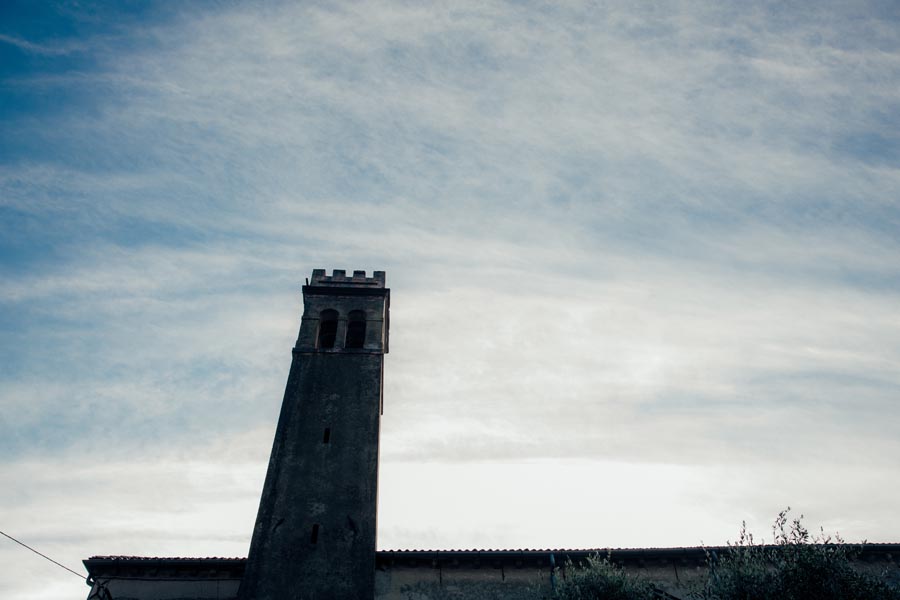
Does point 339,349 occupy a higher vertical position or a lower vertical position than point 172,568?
higher

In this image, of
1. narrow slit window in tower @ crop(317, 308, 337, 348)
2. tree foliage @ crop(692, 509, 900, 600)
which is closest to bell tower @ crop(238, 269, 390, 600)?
narrow slit window in tower @ crop(317, 308, 337, 348)

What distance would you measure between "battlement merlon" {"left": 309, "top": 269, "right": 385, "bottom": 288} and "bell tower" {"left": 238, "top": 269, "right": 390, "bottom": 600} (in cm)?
165

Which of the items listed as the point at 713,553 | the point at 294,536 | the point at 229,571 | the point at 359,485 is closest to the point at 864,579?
the point at 713,553

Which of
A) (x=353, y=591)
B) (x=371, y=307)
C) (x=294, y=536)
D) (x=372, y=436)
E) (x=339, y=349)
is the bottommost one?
(x=353, y=591)

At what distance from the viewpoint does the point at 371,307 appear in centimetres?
2311

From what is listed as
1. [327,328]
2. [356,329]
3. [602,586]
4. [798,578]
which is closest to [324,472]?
[356,329]

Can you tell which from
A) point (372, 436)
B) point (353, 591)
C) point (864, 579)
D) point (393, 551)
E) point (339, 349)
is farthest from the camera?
point (339, 349)

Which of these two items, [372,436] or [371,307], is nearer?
[372,436]

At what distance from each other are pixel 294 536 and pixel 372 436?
3.52 metres

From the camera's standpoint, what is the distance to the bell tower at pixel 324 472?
15.5m

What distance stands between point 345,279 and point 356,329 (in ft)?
9.19

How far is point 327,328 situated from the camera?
22641 millimetres

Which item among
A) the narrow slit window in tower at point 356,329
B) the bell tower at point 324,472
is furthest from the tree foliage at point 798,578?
the narrow slit window in tower at point 356,329

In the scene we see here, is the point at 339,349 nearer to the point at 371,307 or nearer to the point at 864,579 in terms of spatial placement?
the point at 371,307
